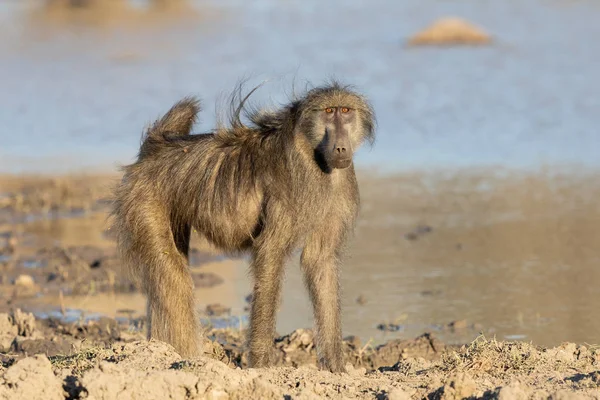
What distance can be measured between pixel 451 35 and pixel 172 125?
1574 cm

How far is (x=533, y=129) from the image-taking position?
48.4 feet

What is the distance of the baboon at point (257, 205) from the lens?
618cm

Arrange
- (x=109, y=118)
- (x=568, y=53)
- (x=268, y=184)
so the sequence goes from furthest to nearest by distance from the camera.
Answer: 1. (x=568, y=53)
2. (x=109, y=118)
3. (x=268, y=184)

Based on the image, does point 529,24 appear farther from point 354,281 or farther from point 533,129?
point 354,281

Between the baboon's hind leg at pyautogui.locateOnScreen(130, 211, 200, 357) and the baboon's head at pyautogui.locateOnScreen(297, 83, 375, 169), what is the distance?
3.40 ft

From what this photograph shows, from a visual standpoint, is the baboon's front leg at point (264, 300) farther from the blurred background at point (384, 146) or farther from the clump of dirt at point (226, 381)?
the blurred background at point (384, 146)

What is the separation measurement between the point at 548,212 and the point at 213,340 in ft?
16.1

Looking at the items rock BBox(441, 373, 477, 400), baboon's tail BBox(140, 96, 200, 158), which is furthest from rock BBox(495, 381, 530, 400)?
baboon's tail BBox(140, 96, 200, 158)

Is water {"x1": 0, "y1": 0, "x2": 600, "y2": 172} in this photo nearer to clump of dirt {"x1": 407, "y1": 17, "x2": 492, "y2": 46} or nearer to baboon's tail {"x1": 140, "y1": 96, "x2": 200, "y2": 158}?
clump of dirt {"x1": 407, "y1": 17, "x2": 492, "y2": 46}

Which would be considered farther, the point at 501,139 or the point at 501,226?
the point at 501,139

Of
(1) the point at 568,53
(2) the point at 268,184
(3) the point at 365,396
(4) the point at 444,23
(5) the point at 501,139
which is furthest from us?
(4) the point at 444,23

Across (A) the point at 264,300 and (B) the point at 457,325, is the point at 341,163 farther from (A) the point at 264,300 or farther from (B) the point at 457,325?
(B) the point at 457,325

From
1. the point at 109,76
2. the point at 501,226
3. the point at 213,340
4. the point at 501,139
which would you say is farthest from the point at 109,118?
the point at 213,340

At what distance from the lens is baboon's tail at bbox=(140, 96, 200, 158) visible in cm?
674
